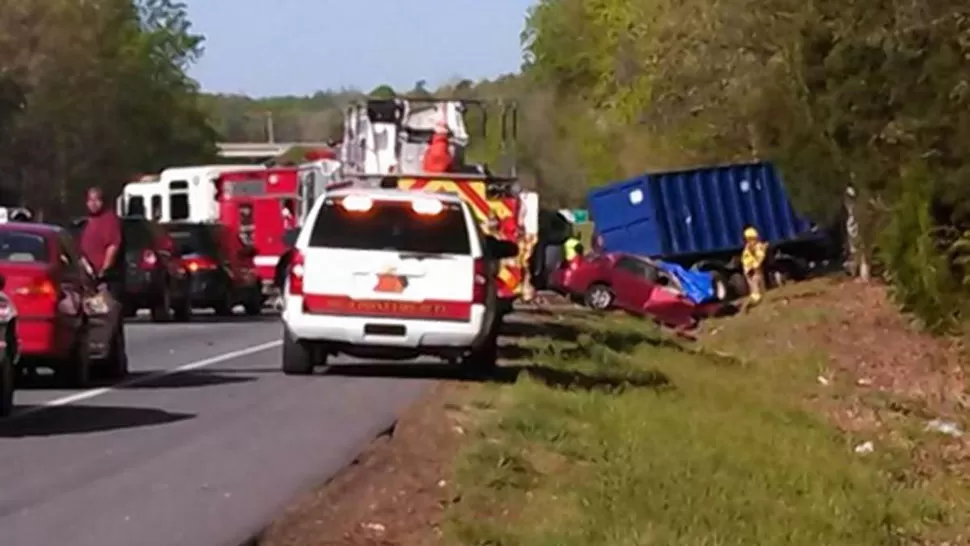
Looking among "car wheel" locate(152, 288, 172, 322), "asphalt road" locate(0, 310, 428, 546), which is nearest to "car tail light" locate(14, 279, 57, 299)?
"asphalt road" locate(0, 310, 428, 546)

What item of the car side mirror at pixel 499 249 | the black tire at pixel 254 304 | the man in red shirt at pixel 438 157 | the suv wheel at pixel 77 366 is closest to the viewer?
the suv wheel at pixel 77 366

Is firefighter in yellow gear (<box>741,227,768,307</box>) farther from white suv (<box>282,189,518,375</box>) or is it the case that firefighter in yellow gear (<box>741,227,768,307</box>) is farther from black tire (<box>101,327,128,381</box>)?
black tire (<box>101,327,128,381</box>)

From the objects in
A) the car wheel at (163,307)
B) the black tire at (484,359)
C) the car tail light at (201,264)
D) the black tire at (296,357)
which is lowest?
the black tire at (484,359)

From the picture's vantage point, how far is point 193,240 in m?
36.8

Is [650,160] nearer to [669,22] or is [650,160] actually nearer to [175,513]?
[669,22]

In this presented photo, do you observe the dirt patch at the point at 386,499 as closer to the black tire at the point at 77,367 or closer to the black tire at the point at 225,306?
the black tire at the point at 77,367

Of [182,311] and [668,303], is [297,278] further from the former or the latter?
[668,303]

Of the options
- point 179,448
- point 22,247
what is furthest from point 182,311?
point 179,448

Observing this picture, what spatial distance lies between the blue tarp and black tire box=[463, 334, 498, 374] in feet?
64.3

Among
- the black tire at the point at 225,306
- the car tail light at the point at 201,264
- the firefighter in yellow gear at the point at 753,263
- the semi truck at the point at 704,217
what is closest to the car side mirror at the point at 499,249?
the car tail light at the point at 201,264

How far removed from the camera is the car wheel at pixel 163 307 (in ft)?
108

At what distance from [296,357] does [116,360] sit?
5.73 ft

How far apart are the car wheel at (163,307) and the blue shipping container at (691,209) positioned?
15.8 m

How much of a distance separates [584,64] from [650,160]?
11595 millimetres
